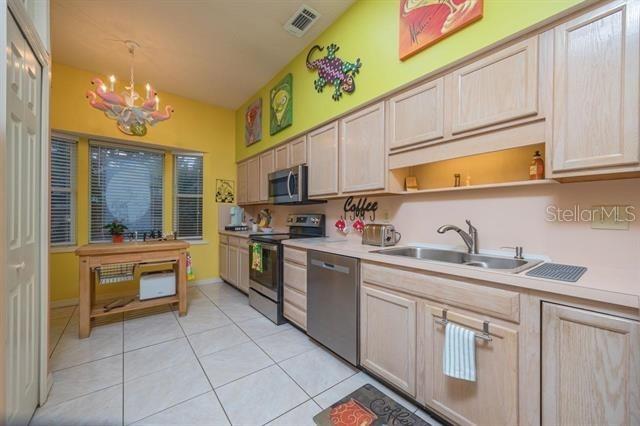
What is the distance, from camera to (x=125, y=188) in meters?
3.71

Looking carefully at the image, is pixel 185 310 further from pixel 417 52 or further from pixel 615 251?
pixel 615 251

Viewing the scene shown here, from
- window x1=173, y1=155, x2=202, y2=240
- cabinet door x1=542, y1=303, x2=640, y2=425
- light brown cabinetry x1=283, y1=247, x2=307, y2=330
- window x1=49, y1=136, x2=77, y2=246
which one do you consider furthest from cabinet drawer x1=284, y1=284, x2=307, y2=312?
window x1=49, y1=136, x2=77, y2=246

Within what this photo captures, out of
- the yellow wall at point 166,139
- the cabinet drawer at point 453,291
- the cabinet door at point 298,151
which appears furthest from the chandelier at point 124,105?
the cabinet drawer at point 453,291

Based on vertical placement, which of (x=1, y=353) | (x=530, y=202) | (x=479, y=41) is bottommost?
(x=1, y=353)

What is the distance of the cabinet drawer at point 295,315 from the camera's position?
2379mm

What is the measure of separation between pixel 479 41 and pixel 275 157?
2596mm

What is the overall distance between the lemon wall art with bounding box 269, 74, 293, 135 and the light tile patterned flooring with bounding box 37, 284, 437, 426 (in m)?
2.46

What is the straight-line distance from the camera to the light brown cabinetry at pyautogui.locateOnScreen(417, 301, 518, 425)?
3.68 feet

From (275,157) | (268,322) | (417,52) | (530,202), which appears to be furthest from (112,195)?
(530,202)

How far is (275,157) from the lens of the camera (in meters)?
3.53

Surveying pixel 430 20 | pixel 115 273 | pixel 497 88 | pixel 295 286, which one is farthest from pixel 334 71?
pixel 115 273

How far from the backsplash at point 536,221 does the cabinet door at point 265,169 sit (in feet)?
6.69

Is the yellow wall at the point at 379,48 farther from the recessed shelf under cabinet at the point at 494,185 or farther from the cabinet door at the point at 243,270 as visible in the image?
the cabinet door at the point at 243,270

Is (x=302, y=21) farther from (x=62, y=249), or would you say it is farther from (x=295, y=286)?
(x=62, y=249)
